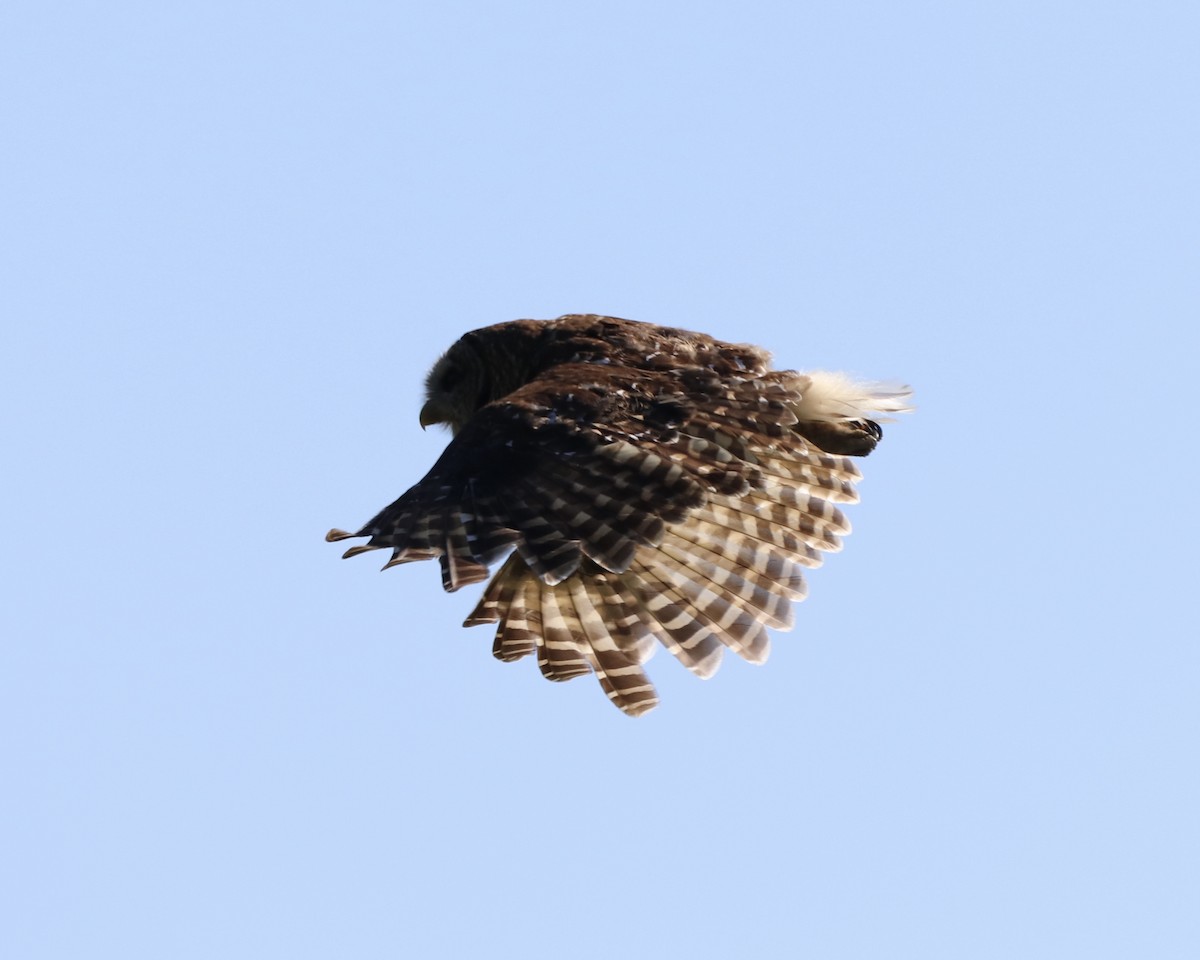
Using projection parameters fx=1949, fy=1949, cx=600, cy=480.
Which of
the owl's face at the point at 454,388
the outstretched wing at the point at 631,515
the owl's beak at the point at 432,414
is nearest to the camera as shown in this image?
the outstretched wing at the point at 631,515

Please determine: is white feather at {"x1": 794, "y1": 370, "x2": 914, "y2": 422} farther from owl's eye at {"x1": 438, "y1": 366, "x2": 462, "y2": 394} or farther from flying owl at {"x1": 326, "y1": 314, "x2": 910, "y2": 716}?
owl's eye at {"x1": 438, "y1": 366, "x2": 462, "y2": 394}

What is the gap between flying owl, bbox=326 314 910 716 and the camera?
32.6 ft

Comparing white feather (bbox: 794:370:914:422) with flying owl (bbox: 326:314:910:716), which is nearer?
flying owl (bbox: 326:314:910:716)

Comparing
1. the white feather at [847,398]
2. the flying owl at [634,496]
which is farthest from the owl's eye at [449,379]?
the white feather at [847,398]

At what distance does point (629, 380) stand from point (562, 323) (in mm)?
1300

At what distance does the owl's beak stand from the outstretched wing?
8.94 feet

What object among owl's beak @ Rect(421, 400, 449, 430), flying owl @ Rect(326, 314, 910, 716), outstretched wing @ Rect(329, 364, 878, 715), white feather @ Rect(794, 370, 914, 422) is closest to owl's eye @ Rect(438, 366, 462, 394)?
owl's beak @ Rect(421, 400, 449, 430)

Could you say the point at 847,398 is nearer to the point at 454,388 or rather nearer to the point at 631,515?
the point at 631,515

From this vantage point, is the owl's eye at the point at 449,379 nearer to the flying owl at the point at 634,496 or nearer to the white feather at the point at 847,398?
the flying owl at the point at 634,496

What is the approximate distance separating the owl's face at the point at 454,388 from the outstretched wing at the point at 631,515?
2132mm

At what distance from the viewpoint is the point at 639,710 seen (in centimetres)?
1088

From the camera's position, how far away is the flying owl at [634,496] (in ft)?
32.6

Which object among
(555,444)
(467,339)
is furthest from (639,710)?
(467,339)

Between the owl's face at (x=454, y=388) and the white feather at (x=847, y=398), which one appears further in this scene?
the owl's face at (x=454, y=388)
